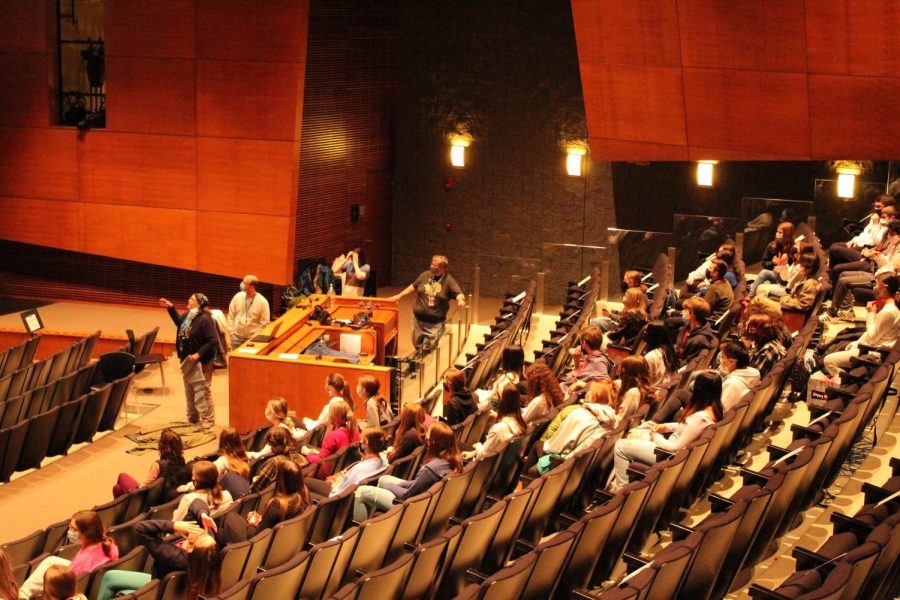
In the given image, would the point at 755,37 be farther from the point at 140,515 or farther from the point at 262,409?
the point at 140,515

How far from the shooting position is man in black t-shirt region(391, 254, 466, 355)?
1006 centimetres

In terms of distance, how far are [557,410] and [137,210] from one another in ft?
25.2

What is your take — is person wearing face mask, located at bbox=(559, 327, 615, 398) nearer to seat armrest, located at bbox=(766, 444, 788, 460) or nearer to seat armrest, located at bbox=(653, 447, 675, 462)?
seat armrest, located at bbox=(653, 447, 675, 462)

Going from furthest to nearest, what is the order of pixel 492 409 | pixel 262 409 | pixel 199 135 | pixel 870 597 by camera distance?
pixel 199 135 < pixel 262 409 < pixel 492 409 < pixel 870 597

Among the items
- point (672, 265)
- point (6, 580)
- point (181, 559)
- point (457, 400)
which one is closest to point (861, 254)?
point (672, 265)

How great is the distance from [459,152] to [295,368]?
6162mm

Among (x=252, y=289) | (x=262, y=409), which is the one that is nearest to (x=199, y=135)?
(x=252, y=289)

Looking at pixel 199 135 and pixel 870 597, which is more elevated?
pixel 199 135

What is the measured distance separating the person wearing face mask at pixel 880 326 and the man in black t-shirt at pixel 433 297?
11.5ft

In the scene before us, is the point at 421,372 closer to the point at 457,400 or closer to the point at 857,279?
the point at 457,400

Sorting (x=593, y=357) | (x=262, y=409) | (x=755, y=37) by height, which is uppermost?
(x=755, y=37)

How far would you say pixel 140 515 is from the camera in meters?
6.18

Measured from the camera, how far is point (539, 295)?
11.5 metres

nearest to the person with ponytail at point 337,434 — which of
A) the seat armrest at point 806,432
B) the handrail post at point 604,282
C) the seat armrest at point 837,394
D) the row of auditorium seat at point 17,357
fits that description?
the seat armrest at point 806,432
